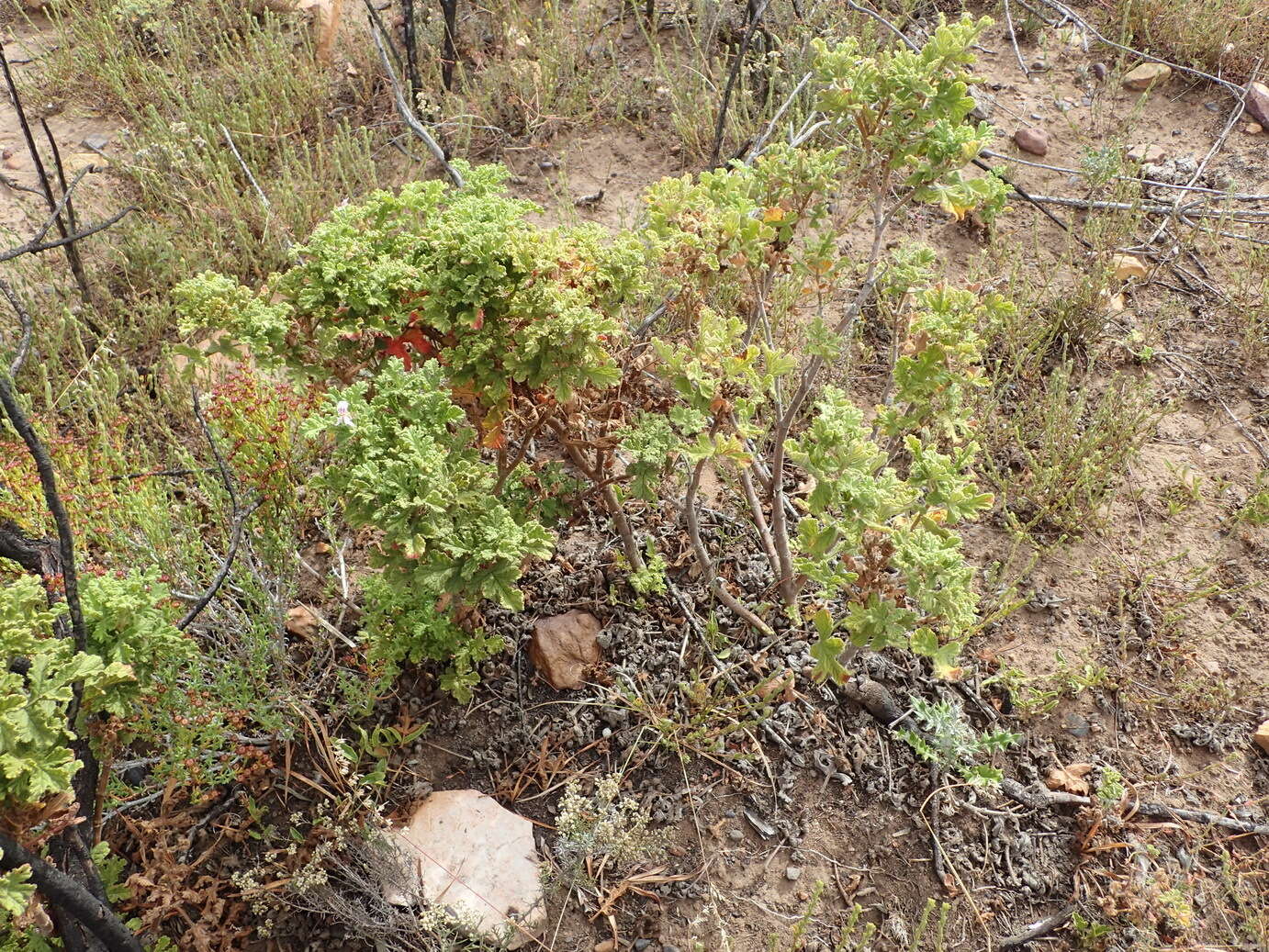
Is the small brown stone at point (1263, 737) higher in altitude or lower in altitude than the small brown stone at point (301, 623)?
lower

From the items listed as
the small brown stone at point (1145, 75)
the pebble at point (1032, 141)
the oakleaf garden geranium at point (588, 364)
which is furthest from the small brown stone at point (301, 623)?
the small brown stone at point (1145, 75)

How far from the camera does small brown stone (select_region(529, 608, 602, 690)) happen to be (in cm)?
301

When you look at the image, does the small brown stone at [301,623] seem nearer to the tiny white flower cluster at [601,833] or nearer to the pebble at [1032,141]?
the tiny white flower cluster at [601,833]

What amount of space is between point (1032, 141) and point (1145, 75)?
995 mm

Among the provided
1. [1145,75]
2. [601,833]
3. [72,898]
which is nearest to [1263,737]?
[601,833]

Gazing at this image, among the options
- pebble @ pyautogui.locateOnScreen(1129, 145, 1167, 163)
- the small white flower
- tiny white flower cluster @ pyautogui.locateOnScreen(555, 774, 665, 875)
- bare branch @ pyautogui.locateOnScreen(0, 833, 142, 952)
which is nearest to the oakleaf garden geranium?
the small white flower

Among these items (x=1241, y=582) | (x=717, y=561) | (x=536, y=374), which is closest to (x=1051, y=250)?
(x=1241, y=582)

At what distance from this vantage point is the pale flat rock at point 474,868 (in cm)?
257

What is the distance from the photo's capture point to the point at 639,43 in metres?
5.74

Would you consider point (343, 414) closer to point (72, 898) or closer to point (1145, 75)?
point (72, 898)

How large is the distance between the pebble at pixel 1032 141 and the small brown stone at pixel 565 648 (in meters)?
3.80

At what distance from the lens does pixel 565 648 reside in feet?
9.97

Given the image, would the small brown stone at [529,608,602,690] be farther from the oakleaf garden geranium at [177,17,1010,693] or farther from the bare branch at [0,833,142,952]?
the bare branch at [0,833,142,952]

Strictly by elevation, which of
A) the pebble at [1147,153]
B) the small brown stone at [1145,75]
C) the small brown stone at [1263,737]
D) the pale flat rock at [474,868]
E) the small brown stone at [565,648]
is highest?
the small brown stone at [1145,75]
